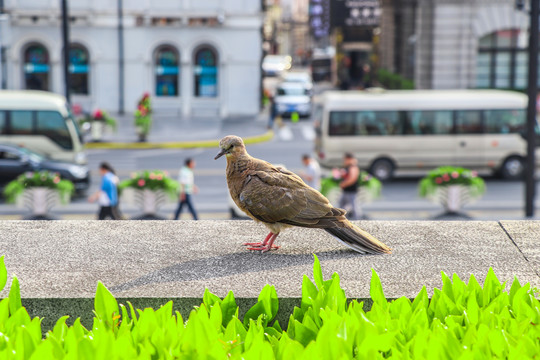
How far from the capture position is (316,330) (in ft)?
12.5

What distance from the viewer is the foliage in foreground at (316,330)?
3.22 meters

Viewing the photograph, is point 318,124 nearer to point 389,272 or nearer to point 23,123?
point 23,123

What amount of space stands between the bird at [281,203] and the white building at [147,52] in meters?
35.6

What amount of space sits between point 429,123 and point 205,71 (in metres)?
19.7

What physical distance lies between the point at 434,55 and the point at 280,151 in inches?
430

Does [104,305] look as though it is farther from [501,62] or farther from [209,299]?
[501,62]

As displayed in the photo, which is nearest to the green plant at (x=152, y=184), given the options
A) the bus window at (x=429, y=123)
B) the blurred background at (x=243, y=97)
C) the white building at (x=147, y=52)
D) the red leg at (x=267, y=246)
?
the blurred background at (x=243, y=97)

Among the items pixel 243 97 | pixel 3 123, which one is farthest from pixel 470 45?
pixel 3 123

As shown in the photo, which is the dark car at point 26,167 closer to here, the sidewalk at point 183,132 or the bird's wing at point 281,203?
the sidewalk at point 183,132

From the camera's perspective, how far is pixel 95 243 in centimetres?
581

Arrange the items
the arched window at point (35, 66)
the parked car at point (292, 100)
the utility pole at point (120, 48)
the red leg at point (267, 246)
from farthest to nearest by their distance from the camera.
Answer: the parked car at point (292, 100) < the arched window at point (35, 66) < the utility pole at point (120, 48) < the red leg at point (267, 246)

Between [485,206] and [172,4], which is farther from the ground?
[172,4]

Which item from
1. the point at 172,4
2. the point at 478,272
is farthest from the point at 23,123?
→ the point at 478,272

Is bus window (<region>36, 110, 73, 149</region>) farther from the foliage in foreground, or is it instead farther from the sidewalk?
the foliage in foreground
